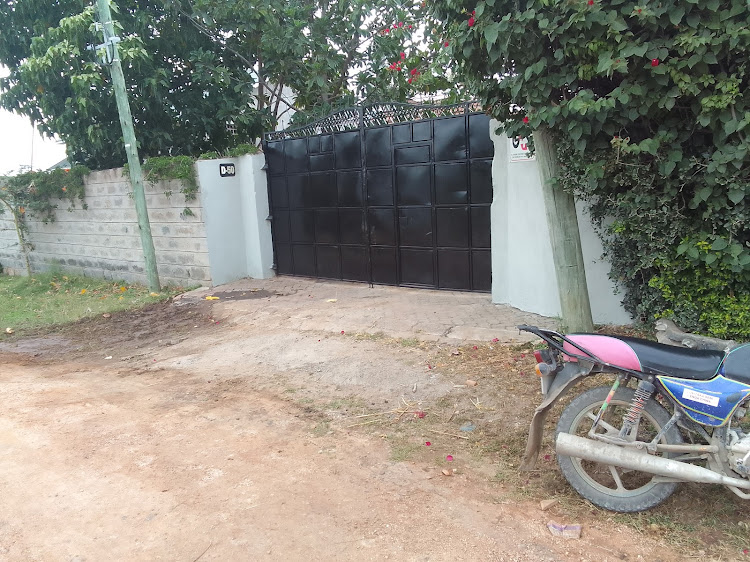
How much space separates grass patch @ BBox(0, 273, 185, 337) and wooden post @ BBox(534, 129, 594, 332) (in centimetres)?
619

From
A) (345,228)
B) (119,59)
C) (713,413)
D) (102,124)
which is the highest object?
(119,59)

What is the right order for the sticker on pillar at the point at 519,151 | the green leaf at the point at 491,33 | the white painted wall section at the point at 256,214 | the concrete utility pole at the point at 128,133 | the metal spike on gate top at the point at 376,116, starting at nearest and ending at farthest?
the green leaf at the point at 491,33 < the sticker on pillar at the point at 519,151 < the metal spike on gate top at the point at 376,116 < the concrete utility pole at the point at 128,133 < the white painted wall section at the point at 256,214

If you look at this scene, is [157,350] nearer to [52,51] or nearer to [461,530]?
[461,530]

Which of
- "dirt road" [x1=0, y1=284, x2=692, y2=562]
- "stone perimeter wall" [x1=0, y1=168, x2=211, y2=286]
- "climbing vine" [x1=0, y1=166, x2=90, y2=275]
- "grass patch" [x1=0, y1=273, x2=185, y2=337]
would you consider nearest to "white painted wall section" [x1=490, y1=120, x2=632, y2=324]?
"dirt road" [x1=0, y1=284, x2=692, y2=562]

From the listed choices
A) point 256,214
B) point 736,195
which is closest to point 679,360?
point 736,195

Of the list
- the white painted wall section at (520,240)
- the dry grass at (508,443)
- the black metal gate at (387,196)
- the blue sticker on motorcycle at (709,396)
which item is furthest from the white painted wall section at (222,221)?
the blue sticker on motorcycle at (709,396)

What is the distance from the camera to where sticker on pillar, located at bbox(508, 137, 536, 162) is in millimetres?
5794

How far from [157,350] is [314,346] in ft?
6.18

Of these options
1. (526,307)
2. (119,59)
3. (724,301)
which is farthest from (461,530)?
(119,59)

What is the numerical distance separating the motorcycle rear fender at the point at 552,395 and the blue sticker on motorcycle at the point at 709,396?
0.39 metres

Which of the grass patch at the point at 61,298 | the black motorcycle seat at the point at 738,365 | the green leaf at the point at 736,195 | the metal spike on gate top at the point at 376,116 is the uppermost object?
the metal spike on gate top at the point at 376,116

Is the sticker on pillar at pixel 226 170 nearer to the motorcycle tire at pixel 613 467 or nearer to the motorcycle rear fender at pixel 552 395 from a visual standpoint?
the motorcycle rear fender at pixel 552 395

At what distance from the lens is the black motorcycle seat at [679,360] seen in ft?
8.57

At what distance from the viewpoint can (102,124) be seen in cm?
988
